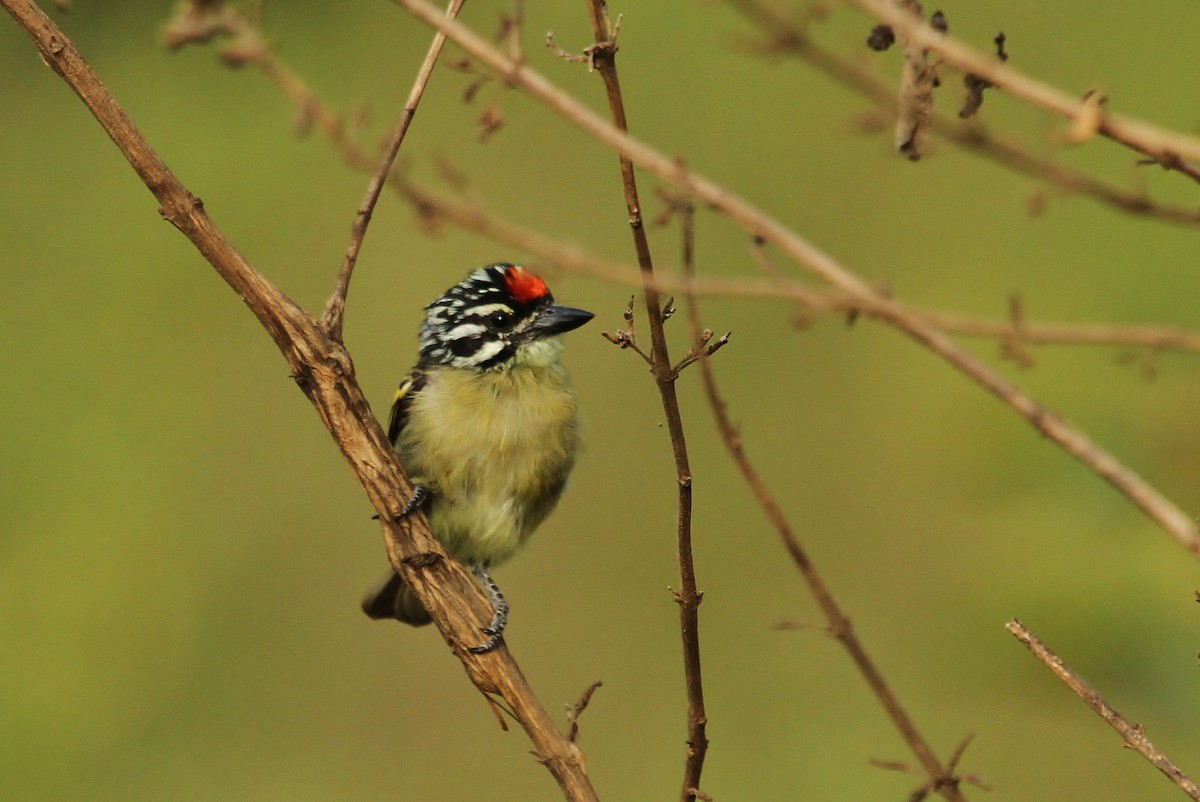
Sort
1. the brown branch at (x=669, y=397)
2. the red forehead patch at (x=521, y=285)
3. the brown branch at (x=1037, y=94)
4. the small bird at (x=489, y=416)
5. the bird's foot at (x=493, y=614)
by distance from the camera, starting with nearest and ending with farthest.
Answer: the brown branch at (x=1037, y=94)
the brown branch at (x=669, y=397)
the bird's foot at (x=493, y=614)
the small bird at (x=489, y=416)
the red forehead patch at (x=521, y=285)

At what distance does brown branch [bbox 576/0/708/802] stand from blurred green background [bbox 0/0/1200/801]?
2.68 meters

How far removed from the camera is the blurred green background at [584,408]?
5.90 m

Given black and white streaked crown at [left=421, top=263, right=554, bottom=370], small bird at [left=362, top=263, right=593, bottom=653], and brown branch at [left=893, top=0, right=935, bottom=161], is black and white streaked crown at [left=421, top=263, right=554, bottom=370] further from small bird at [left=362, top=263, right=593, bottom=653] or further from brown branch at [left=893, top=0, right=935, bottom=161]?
brown branch at [left=893, top=0, right=935, bottom=161]

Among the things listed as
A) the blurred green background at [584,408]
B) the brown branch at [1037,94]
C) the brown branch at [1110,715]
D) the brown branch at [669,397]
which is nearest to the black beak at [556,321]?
the blurred green background at [584,408]

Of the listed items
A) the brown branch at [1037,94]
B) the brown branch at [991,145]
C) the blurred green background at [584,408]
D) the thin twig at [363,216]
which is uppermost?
the blurred green background at [584,408]

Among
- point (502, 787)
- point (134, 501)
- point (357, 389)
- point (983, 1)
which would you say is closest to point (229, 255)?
point (357, 389)

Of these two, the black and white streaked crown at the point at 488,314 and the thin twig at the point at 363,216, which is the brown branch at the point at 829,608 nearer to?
the thin twig at the point at 363,216

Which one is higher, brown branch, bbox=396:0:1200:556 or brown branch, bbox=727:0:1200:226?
brown branch, bbox=727:0:1200:226

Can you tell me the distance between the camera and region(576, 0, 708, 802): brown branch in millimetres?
1729

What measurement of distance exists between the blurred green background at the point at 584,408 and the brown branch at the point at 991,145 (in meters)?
3.37

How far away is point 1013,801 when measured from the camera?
527 centimetres

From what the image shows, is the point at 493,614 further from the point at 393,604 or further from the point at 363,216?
the point at 393,604

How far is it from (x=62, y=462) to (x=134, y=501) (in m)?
0.44

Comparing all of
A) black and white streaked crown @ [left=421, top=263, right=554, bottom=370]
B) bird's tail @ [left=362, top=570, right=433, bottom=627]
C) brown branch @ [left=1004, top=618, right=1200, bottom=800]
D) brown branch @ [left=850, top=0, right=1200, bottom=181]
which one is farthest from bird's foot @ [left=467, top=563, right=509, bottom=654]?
brown branch @ [left=850, top=0, right=1200, bottom=181]
